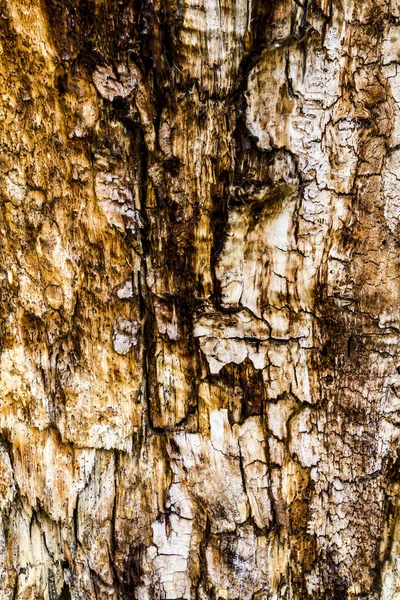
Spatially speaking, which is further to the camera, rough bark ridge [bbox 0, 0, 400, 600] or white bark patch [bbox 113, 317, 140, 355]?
white bark patch [bbox 113, 317, 140, 355]

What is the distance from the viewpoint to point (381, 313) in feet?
4.04

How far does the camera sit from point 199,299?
122 cm

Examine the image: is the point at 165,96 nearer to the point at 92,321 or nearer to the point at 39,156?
the point at 39,156

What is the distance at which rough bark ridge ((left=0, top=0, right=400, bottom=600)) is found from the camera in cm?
112

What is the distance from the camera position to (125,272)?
1.22m

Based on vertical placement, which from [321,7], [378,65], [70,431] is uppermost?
[321,7]

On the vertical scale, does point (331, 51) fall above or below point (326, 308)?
above

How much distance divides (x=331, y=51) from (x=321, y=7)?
97mm

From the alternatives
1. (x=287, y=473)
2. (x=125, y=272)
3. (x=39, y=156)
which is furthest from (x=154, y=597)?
(x=39, y=156)

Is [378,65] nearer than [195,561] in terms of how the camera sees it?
Yes

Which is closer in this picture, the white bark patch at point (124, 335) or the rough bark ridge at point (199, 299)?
the rough bark ridge at point (199, 299)

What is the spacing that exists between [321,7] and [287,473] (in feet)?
3.75

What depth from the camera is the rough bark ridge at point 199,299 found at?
1.12m

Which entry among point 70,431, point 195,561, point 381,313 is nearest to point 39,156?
point 70,431
